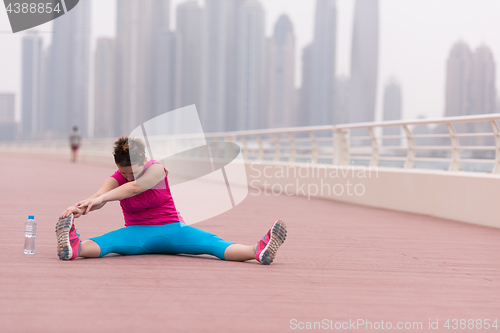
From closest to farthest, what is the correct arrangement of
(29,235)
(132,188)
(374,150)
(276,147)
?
(132,188)
(29,235)
(374,150)
(276,147)

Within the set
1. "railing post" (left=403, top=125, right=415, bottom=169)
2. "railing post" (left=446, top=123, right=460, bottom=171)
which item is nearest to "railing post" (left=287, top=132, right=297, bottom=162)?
"railing post" (left=403, top=125, right=415, bottom=169)

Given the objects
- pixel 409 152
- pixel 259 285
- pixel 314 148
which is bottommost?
pixel 259 285

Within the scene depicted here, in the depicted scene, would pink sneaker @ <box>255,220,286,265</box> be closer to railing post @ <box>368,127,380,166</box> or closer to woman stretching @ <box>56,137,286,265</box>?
woman stretching @ <box>56,137,286,265</box>

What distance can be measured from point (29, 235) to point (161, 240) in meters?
1.05

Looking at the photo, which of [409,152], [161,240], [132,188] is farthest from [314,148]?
[132,188]

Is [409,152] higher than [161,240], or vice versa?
[409,152]

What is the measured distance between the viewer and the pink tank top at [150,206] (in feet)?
16.5

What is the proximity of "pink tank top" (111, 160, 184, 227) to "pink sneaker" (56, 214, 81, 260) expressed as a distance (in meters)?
0.49

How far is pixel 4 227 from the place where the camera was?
6.93 metres

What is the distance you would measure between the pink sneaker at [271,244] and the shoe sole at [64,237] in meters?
1.45

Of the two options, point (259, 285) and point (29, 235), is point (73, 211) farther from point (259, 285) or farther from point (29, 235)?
point (259, 285)

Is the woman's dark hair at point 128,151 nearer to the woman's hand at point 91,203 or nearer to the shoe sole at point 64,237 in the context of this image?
the woman's hand at point 91,203

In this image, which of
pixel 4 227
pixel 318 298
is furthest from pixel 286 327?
pixel 4 227

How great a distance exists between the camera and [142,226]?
5184mm
